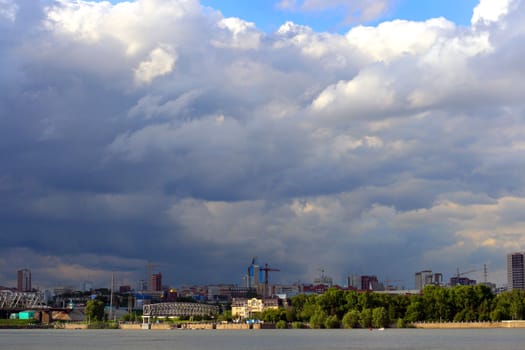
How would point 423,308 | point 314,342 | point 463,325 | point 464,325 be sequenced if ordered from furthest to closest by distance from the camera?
point 423,308
point 463,325
point 464,325
point 314,342

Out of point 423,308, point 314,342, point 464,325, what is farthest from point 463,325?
point 314,342

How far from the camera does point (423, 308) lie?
6417 inches

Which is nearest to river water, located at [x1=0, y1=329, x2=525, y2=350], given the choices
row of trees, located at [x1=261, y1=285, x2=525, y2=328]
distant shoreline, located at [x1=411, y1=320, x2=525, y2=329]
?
distant shoreline, located at [x1=411, y1=320, x2=525, y2=329]

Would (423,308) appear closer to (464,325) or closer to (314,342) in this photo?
(464,325)

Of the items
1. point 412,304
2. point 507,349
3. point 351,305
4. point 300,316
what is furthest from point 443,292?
point 507,349

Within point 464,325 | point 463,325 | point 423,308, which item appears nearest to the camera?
point 464,325

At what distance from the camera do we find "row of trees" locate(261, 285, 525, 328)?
158625 millimetres

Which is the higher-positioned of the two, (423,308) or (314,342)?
(423,308)

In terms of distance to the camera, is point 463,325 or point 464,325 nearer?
point 464,325

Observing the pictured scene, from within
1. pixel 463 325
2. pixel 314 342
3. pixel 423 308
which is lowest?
pixel 314 342

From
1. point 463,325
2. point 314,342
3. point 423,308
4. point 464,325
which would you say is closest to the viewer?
point 314,342

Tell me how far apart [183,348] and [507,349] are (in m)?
35.0

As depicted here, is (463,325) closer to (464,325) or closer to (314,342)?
(464,325)

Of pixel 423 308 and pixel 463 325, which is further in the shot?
pixel 423 308
